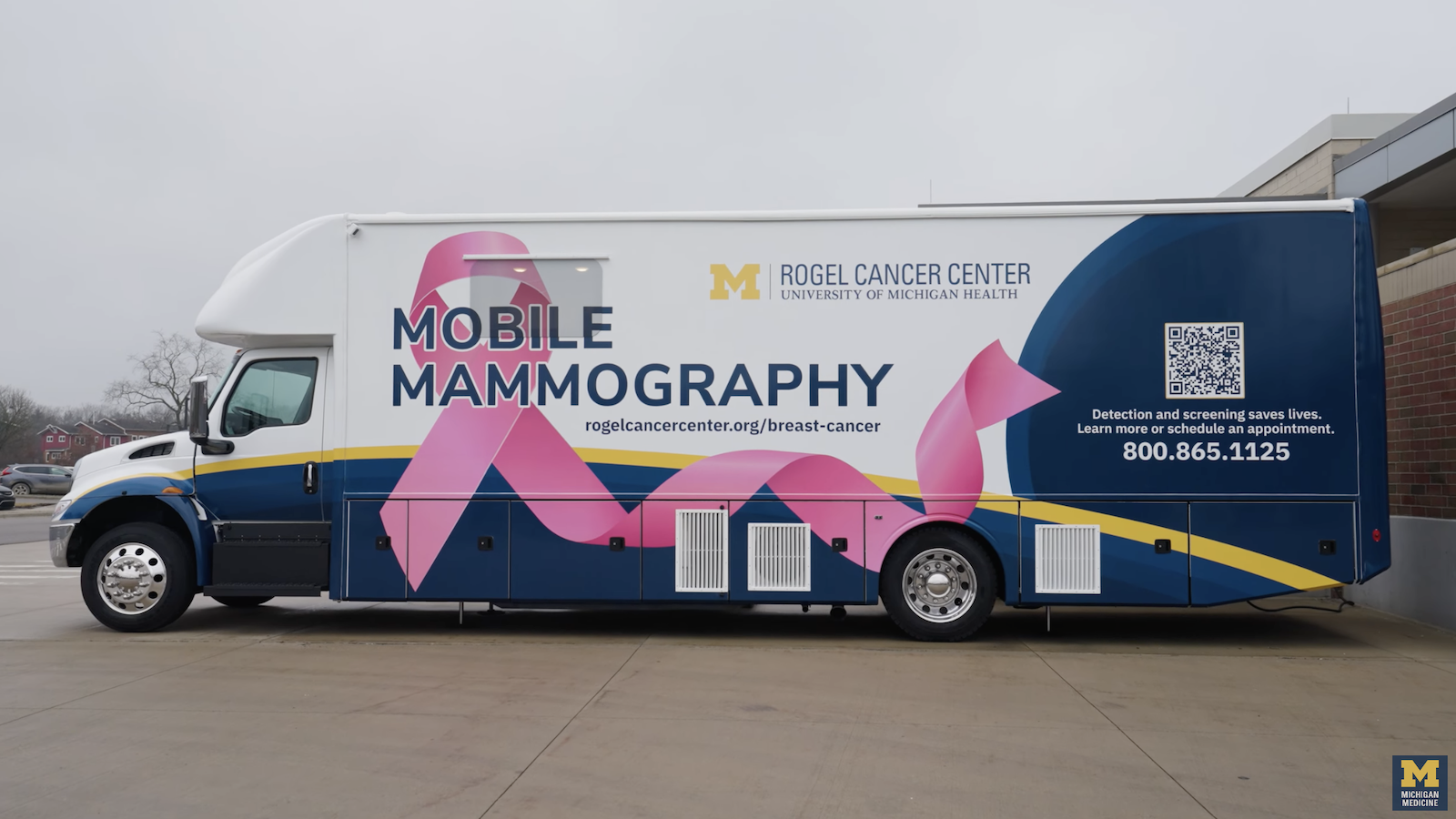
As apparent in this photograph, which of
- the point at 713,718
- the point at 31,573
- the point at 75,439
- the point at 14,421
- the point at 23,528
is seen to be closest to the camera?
the point at 713,718

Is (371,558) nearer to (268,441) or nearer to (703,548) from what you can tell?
(268,441)

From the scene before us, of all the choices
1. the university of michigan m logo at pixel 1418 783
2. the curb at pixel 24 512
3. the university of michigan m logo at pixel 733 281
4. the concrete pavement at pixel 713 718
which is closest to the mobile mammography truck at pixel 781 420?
the university of michigan m logo at pixel 733 281

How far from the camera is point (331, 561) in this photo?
7.92 m

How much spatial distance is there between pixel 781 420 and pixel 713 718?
2874 millimetres

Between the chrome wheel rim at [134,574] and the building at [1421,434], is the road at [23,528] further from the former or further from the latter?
the building at [1421,434]

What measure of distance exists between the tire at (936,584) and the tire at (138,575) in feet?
A: 20.4

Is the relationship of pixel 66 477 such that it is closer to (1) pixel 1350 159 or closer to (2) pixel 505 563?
(2) pixel 505 563

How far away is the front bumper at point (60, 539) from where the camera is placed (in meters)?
8.06

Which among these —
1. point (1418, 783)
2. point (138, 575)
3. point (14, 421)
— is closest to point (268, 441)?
point (138, 575)

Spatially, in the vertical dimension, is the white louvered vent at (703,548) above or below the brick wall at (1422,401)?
below

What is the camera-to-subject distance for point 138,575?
8.09m

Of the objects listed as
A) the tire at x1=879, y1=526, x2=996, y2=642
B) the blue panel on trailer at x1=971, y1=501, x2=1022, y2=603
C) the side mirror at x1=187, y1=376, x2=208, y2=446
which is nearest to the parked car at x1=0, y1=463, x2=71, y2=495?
the side mirror at x1=187, y1=376, x2=208, y2=446

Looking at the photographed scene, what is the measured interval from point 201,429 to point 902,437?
6.19m

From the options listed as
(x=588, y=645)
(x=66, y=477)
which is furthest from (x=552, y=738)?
(x=66, y=477)
